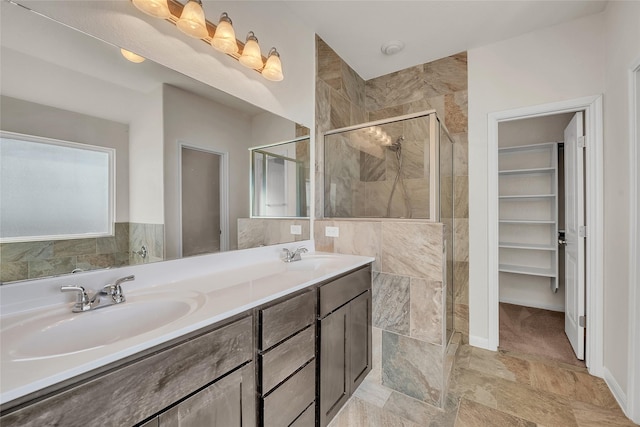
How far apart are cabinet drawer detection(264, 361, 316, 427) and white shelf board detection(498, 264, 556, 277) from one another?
2.92m

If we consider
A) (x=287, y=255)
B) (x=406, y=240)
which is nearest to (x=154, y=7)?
(x=287, y=255)

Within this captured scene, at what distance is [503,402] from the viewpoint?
1706 mm

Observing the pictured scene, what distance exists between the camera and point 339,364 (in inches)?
59.2

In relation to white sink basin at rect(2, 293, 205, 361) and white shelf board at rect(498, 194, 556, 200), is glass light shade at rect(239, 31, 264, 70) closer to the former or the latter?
white sink basin at rect(2, 293, 205, 361)

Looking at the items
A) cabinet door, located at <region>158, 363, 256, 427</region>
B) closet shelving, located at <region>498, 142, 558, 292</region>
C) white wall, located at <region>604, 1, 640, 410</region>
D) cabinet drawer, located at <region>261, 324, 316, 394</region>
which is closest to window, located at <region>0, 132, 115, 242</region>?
cabinet door, located at <region>158, 363, 256, 427</region>

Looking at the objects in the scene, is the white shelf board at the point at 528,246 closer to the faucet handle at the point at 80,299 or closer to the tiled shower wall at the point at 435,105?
the tiled shower wall at the point at 435,105

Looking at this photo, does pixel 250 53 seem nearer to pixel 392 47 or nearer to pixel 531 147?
pixel 392 47

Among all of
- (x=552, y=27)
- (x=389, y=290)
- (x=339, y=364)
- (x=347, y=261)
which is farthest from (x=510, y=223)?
(x=339, y=364)

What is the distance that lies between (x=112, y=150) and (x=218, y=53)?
806 mm

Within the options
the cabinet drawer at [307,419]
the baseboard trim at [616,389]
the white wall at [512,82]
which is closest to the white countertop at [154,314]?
the cabinet drawer at [307,419]

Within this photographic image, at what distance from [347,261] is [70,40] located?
5.58 ft

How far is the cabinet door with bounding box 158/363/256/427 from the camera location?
0.78m

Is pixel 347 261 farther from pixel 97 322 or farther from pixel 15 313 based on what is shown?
pixel 15 313

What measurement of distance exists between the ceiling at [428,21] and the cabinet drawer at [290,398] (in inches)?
97.4
